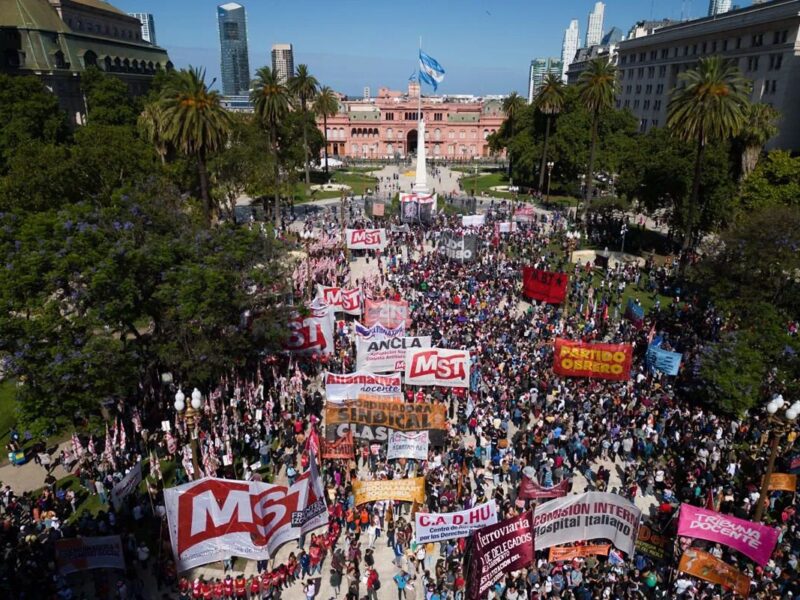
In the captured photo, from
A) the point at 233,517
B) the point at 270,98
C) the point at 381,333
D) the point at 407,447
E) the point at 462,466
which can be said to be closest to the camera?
the point at 233,517

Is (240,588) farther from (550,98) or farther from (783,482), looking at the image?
(550,98)

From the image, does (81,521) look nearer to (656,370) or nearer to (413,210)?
(656,370)

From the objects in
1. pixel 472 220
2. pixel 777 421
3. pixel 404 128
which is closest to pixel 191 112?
pixel 472 220

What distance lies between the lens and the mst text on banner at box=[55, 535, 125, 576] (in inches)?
528

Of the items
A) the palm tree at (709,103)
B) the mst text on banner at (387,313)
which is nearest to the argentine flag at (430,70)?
the palm tree at (709,103)

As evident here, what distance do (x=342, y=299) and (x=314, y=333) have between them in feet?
13.9

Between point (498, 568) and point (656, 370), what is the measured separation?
43.8 ft

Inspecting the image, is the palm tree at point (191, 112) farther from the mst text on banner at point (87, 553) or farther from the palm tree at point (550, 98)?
the palm tree at point (550, 98)

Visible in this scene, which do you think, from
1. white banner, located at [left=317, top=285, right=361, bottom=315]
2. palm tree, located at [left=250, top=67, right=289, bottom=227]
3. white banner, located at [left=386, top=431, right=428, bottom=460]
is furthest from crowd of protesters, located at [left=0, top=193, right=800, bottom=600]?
palm tree, located at [left=250, top=67, right=289, bottom=227]

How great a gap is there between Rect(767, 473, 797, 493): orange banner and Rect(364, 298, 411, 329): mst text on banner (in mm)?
14879

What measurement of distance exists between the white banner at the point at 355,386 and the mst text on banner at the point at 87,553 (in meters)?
7.99

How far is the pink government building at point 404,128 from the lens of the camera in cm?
12338

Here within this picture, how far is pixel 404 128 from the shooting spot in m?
125

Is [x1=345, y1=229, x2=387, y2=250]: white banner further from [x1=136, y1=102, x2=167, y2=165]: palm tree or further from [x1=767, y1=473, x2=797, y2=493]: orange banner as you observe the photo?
[x1=767, y1=473, x2=797, y2=493]: orange banner
